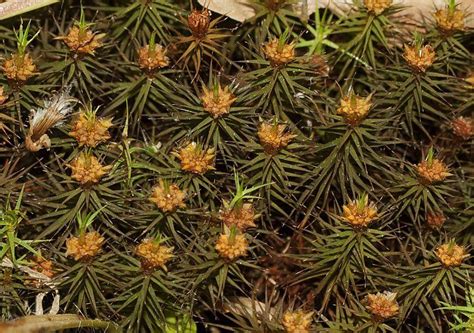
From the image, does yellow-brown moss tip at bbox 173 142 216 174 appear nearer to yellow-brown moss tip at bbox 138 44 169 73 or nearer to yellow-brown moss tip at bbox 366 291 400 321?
yellow-brown moss tip at bbox 138 44 169 73

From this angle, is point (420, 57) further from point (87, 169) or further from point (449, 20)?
point (87, 169)

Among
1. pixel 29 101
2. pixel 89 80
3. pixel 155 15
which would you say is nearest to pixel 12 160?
pixel 29 101

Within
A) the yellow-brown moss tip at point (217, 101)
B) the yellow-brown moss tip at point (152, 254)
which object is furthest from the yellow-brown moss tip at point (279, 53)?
the yellow-brown moss tip at point (152, 254)

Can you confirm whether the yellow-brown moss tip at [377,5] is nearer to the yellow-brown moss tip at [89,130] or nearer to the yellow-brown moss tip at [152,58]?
the yellow-brown moss tip at [152,58]

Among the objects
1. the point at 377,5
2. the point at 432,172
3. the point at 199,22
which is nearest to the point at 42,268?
the point at 199,22

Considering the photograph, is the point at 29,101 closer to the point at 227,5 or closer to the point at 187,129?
the point at 187,129
